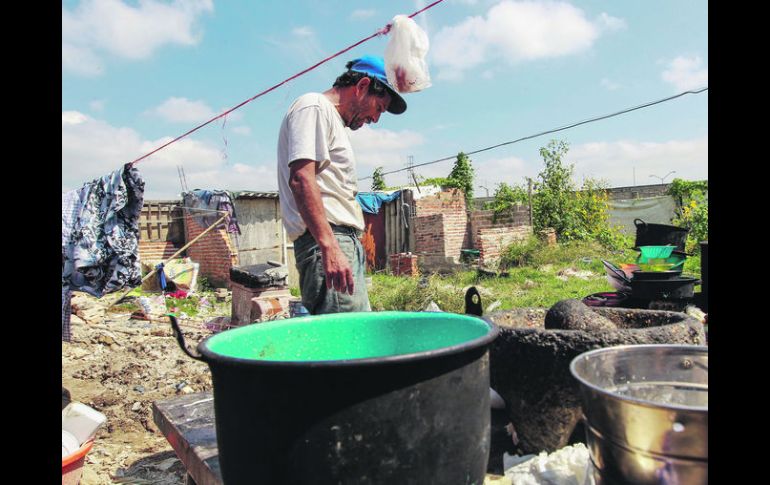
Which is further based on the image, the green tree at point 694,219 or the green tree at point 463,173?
the green tree at point 463,173

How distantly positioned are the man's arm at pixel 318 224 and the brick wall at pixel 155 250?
1173cm

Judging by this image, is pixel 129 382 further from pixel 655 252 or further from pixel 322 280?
pixel 655 252

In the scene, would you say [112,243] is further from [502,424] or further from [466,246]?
[466,246]

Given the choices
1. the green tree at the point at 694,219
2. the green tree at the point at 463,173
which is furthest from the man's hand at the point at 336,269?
the green tree at the point at 463,173

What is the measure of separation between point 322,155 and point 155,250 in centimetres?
1200

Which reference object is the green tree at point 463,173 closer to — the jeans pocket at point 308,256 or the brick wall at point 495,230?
the brick wall at point 495,230

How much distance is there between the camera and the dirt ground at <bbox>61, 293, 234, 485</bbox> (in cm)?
317

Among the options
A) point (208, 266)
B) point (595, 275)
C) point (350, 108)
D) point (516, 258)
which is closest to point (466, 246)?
point (516, 258)

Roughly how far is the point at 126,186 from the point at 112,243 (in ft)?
1.88

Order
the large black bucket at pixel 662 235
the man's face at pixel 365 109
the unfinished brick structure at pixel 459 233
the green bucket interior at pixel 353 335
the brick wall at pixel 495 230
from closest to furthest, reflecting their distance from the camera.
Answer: the green bucket interior at pixel 353 335
the man's face at pixel 365 109
the large black bucket at pixel 662 235
the brick wall at pixel 495 230
the unfinished brick structure at pixel 459 233

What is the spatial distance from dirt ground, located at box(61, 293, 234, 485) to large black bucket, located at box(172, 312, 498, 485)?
2157 millimetres

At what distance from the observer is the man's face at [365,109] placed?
2.60m

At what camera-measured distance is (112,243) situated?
4.50m
